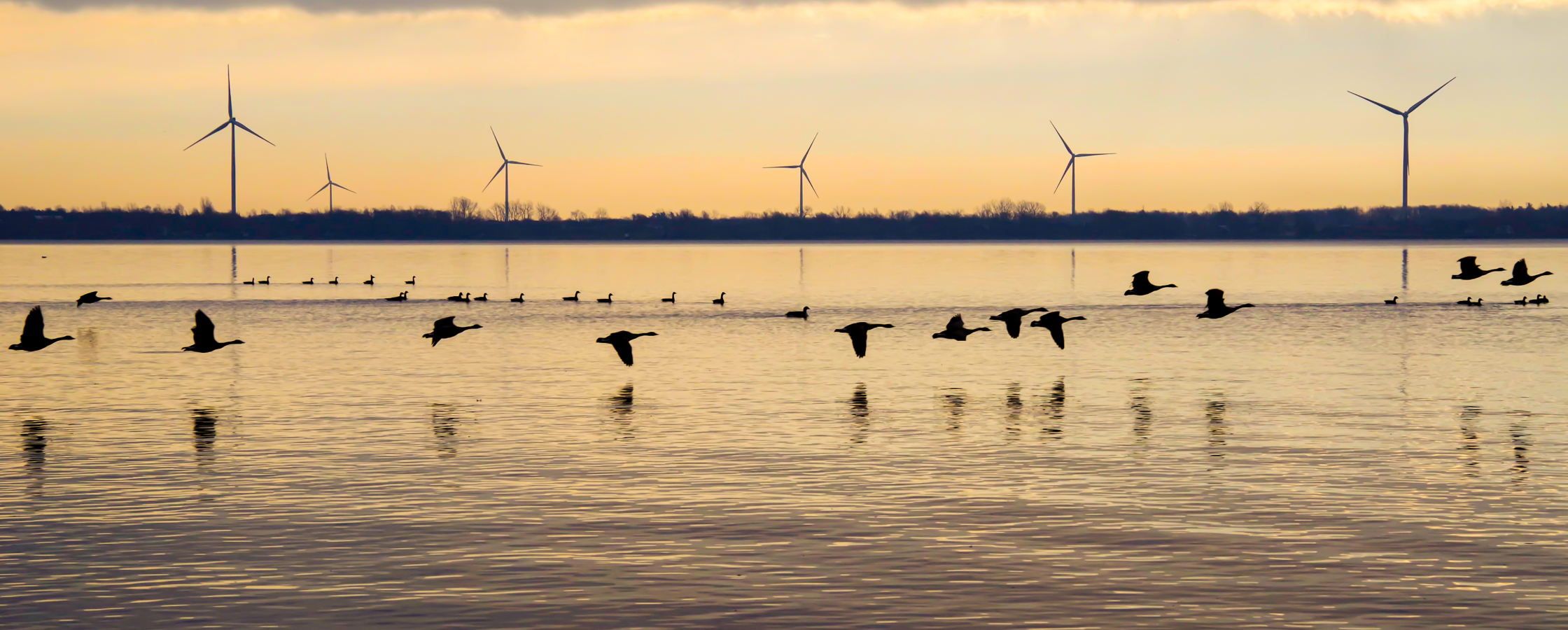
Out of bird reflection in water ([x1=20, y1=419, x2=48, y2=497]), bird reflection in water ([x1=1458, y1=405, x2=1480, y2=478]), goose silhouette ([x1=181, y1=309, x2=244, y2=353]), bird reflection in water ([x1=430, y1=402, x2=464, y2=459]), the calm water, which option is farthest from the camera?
goose silhouette ([x1=181, y1=309, x2=244, y2=353])

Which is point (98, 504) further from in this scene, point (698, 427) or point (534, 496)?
point (698, 427)

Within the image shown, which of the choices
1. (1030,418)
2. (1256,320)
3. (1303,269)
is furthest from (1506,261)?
(1030,418)

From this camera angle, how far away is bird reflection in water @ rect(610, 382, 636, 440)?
136 feet

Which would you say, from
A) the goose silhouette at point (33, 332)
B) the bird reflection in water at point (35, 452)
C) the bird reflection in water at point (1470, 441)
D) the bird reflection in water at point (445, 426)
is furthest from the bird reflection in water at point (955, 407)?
the goose silhouette at point (33, 332)

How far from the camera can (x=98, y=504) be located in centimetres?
3028

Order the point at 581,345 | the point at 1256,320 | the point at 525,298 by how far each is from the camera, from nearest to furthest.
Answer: the point at 581,345 < the point at 1256,320 < the point at 525,298

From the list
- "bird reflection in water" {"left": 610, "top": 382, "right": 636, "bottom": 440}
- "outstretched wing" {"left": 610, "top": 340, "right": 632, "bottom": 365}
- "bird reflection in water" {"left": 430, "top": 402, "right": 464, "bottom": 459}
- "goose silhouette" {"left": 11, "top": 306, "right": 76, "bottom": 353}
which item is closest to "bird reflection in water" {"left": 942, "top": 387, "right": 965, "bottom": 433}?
"bird reflection in water" {"left": 610, "top": 382, "right": 636, "bottom": 440}

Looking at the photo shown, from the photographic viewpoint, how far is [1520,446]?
38.2m

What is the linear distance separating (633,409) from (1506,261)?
565ft

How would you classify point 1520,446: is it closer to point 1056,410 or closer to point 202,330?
point 1056,410

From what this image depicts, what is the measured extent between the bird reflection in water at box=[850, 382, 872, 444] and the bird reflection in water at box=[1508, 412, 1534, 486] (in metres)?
13.7

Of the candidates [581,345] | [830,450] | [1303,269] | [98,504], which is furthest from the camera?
[1303,269]

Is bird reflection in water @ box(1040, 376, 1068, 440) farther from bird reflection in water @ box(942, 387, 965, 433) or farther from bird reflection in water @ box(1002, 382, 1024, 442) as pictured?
bird reflection in water @ box(942, 387, 965, 433)

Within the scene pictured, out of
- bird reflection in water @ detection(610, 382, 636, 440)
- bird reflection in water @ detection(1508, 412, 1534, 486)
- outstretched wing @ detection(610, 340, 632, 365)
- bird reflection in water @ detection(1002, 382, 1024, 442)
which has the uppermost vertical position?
outstretched wing @ detection(610, 340, 632, 365)
